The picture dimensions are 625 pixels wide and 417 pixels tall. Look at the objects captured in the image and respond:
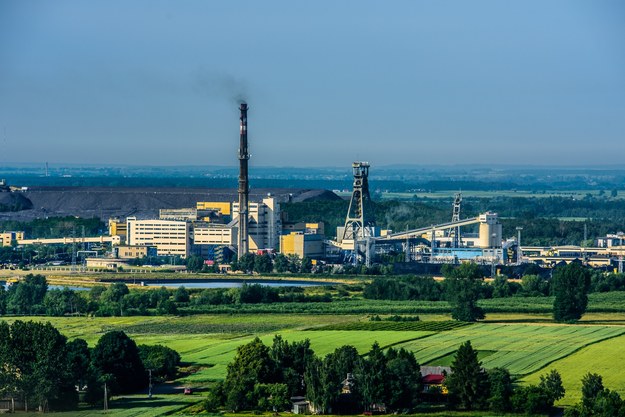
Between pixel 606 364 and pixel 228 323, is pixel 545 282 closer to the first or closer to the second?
pixel 228 323

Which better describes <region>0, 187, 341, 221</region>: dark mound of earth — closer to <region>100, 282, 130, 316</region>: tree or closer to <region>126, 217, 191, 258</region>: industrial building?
<region>126, 217, 191, 258</region>: industrial building

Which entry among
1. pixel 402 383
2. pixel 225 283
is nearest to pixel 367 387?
pixel 402 383

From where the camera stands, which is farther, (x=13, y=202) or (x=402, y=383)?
(x=13, y=202)

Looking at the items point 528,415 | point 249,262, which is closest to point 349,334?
point 528,415

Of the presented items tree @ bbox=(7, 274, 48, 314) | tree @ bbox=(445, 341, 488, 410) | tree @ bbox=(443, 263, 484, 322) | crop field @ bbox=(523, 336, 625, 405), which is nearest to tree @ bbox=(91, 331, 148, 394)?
tree @ bbox=(445, 341, 488, 410)

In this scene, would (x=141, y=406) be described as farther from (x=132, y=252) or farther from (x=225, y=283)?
(x=132, y=252)
